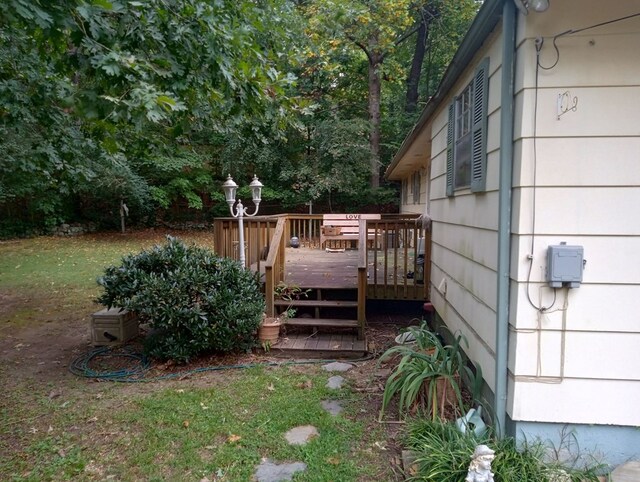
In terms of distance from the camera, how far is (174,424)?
3.28 meters

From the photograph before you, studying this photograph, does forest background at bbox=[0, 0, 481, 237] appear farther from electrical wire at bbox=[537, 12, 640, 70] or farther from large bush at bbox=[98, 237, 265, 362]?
electrical wire at bbox=[537, 12, 640, 70]

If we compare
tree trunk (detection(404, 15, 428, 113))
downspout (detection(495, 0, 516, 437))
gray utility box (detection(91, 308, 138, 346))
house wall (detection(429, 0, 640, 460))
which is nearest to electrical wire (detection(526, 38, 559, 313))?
house wall (detection(429, 0, 640, 460))

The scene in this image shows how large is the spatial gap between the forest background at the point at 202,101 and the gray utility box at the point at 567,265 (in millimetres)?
2419

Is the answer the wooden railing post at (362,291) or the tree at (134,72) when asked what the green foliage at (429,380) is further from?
the tree at (134,72)

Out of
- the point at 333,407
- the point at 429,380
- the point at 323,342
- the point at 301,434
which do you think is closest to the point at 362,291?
the point at 323,342

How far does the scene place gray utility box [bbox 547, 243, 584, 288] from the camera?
233cm

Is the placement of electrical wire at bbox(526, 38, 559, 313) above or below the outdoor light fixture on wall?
below

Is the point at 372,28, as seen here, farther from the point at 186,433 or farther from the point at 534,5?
the point at 186,433

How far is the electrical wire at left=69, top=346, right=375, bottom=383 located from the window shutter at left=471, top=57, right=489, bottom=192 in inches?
92.8

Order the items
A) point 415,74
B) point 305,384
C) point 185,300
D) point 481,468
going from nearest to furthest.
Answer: point 481,468 < point 305,384 < point 185,300 < point 415,74

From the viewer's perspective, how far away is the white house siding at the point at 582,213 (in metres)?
2.30

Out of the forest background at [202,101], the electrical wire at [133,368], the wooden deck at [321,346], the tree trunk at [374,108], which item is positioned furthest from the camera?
the tree trunk at [374,108]

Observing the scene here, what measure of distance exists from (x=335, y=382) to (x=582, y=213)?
2.57m

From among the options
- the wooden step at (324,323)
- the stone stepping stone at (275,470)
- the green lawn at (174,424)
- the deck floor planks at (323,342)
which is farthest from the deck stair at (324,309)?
the stone stepping stone at (275,470)
